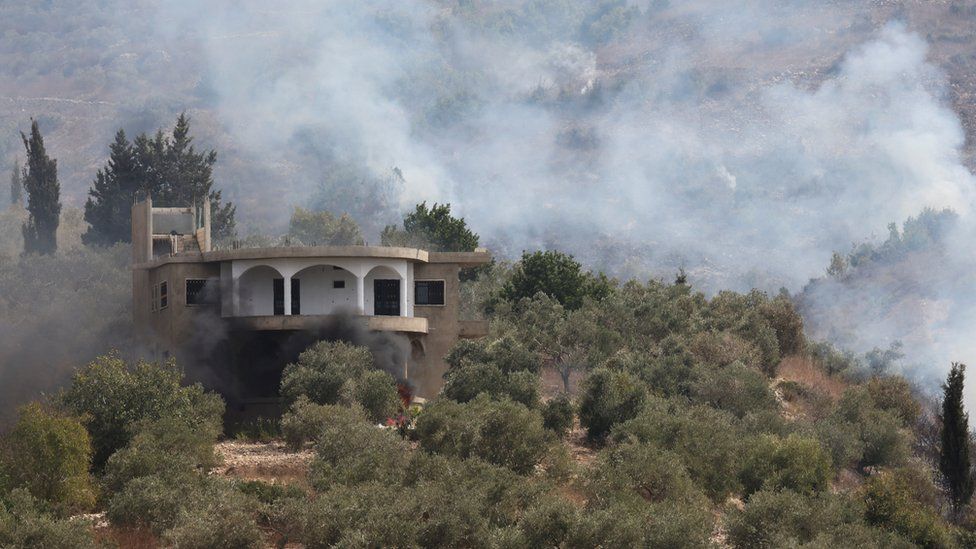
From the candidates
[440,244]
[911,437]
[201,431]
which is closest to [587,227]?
[440,244]

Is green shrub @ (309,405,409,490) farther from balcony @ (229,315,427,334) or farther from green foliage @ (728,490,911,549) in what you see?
balcony @ (229,315,427,334)

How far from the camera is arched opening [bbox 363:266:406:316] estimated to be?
53.7 m

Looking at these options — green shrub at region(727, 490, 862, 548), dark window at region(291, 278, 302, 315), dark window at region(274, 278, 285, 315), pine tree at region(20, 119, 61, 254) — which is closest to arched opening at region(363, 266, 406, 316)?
dark window at region(291, 278, 302, 315)

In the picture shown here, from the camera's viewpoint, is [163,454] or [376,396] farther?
[376,396]

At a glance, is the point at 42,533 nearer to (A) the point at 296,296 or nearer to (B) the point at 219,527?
(B) the point at 219,527

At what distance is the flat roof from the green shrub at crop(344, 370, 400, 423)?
6.98 meters

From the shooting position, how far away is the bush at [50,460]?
111 feet

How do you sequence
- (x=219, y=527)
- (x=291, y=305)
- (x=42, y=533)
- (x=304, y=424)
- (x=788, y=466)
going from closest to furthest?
(x=42, y=533) → (x=219, y=527) → (x=788, y=466) → (x=304, y=424) → (x=291, y=305)

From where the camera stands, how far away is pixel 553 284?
211 ft

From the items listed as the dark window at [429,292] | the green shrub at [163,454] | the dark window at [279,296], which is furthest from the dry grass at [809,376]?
the green shrub at [163,454]

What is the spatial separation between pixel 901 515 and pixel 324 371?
720 inches

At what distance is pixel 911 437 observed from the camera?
47969 mm

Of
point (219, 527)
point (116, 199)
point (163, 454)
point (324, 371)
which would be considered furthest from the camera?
point (116, 199)

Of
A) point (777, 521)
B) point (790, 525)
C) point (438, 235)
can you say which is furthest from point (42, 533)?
point (438, 235)
